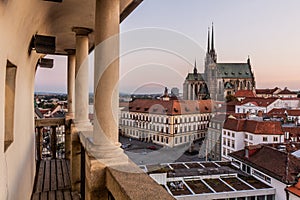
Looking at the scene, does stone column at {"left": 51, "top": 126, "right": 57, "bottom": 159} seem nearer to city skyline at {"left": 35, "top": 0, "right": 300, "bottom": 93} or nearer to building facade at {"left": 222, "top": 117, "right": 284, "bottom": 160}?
city skyline at {"left": 35, "top": 0, "right": 300, "bottom": 93}

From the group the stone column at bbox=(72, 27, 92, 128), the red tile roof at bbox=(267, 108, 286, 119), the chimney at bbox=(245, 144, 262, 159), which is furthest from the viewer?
the red tile roof at bbox=(267, 108, 286, 119)

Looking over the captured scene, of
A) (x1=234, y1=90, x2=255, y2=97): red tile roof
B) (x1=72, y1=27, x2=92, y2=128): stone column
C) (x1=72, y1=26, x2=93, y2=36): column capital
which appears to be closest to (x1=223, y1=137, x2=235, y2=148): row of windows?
(x1=72, y1=27, x2=92, y2=128): stone column

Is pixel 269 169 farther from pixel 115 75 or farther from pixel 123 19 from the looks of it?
pixel 115 75

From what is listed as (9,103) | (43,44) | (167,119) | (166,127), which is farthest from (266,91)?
(9,103)

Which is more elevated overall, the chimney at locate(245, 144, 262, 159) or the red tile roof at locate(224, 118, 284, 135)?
the red tile roof at locate(224, 118, 284, 135)

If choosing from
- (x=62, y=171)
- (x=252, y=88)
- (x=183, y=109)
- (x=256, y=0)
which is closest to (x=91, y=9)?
(x=183, y=109)

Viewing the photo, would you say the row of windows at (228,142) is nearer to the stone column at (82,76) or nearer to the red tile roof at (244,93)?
the stone column at (82,76)

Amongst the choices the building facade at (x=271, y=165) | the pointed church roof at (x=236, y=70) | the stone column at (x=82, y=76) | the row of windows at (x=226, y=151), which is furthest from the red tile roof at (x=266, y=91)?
the stone column at (x=82, y=76)
